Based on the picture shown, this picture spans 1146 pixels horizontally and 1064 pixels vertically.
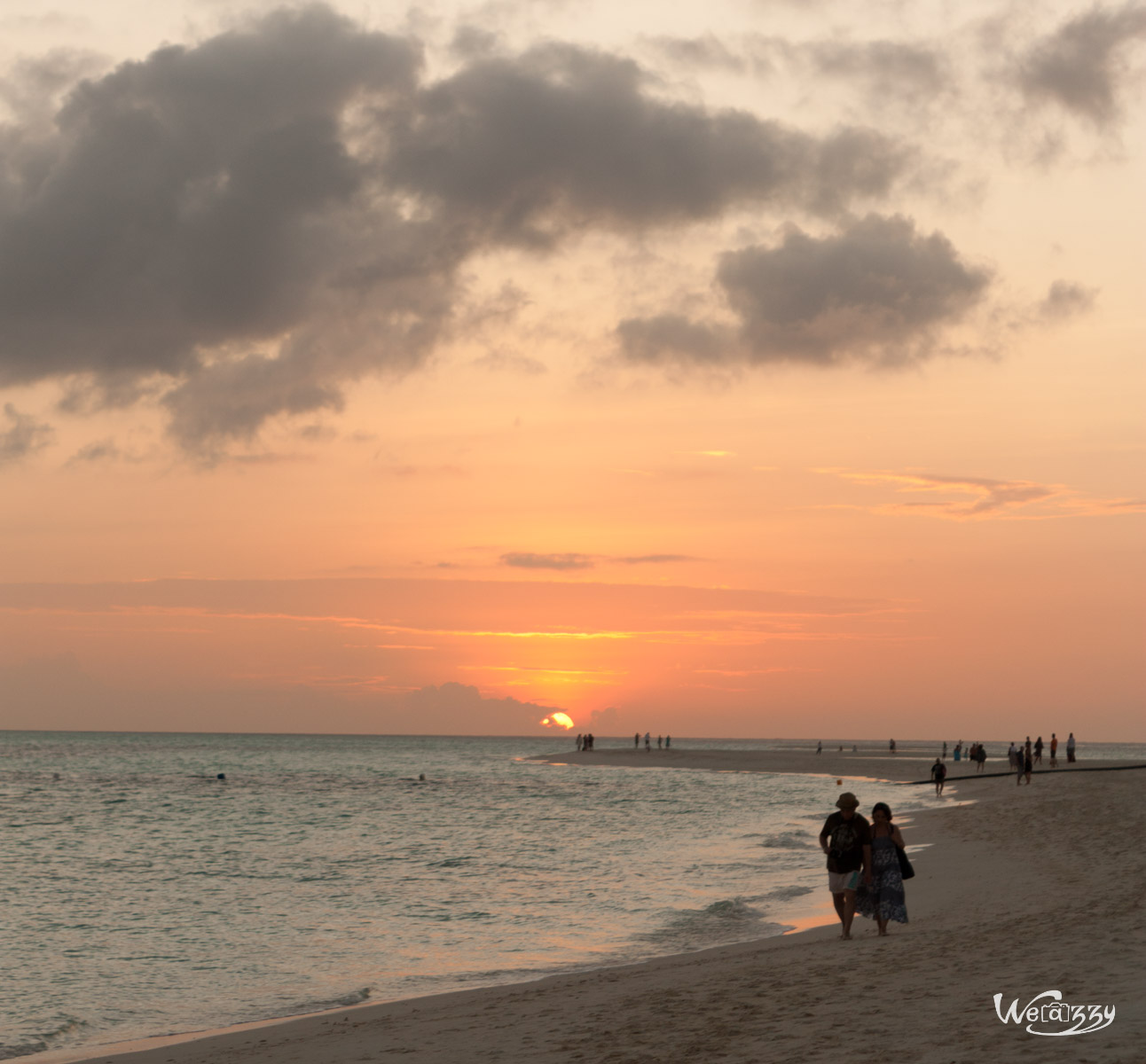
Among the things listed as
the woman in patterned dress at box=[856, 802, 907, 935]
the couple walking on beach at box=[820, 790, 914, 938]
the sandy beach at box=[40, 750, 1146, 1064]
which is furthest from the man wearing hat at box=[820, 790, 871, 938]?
the sandy beach at box=[40, 750, 1146, 1064]

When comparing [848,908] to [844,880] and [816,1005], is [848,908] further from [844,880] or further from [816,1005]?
[816,1005]

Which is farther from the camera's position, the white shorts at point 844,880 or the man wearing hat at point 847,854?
A: the white shorts at point 844,880

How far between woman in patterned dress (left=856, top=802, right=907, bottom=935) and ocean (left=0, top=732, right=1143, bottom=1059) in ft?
14.7

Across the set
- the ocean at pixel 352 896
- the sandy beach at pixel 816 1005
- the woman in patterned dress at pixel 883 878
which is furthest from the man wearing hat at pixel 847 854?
the ocean at pixel 352 896

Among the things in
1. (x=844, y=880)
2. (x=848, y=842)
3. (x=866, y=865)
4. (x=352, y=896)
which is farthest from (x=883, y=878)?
(x=352, y=896)

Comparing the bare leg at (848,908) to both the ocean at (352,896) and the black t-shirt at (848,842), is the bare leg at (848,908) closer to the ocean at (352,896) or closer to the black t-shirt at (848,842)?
the black t-shirt at (848,842)

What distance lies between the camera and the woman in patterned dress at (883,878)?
51.8ft

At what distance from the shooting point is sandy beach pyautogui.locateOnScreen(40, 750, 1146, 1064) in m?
9.80

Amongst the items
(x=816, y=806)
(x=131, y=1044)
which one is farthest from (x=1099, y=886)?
(x=816, y=806)

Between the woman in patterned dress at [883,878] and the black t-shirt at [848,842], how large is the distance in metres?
0.24

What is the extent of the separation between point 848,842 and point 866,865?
0.46 m

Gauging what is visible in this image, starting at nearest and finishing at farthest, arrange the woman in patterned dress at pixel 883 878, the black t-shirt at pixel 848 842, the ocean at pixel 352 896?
the black t-shirt at pixel 848 842
the woman in patterned dress at pixel 883 878
the ocean at pixel 352 896

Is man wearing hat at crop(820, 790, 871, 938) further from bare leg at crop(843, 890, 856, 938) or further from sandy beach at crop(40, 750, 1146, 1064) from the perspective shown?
sandy beach at crop(40, 750, 1146, 1064)

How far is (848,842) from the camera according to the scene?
15656 mm
